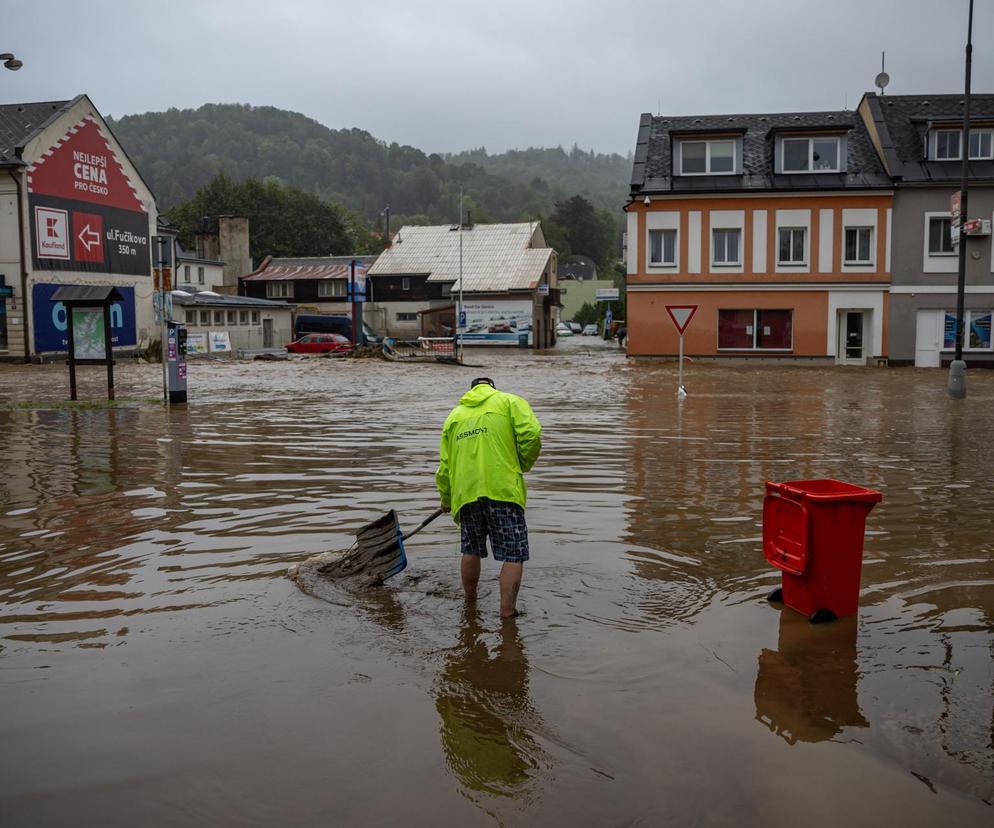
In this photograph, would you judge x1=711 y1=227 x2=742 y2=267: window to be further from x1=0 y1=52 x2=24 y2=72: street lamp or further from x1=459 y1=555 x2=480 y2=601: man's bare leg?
x1=459 y1=555 x2=480 y2=601: man's bare leg

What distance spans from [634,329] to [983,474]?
2969 centimetres

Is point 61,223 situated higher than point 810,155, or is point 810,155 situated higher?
point 810,155

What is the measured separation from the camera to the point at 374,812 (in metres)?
3.93

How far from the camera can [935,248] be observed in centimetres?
3916

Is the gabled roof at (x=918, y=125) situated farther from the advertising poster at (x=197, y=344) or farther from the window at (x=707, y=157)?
the advertising poster at (x=197, y=344)

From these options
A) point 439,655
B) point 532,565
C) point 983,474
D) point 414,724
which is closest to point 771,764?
point 414,724

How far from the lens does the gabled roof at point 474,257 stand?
6194 cm

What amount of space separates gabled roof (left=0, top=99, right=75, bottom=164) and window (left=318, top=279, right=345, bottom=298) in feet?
90.8

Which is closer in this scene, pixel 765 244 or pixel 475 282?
pixel 765 244

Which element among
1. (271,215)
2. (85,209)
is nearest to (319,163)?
(271,215)

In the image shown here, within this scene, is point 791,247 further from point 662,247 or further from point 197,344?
point 197,344

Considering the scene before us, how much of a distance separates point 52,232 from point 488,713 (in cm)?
4101

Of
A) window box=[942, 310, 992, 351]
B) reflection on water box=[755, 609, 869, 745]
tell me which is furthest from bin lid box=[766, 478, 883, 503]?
window box=[942, 310, 992, 351]

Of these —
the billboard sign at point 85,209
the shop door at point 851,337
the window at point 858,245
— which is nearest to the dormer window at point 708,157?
the window at point 858,245
